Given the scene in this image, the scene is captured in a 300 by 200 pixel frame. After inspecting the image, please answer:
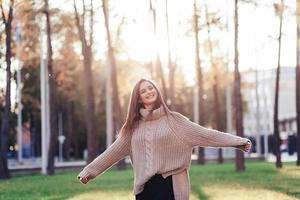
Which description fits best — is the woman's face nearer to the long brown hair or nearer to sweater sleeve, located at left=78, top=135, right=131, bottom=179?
the long brown hair

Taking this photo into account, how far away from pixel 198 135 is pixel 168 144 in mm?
268

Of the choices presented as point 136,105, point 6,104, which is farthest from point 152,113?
point 6,104

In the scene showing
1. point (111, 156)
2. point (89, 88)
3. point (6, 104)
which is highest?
point (89, 88)

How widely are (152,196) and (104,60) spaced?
1470 inches

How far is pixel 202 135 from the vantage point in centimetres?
614

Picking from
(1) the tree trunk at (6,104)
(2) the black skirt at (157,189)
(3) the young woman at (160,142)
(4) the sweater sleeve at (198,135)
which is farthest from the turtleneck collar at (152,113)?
(1) the tree trunk at (6,104)

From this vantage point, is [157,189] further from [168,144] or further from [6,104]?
[6,104]

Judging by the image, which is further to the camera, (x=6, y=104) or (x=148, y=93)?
(x=6, y=104)

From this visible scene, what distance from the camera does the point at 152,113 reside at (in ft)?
20.0

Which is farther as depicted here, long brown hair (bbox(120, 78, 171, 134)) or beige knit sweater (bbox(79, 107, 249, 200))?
long brown hair (bbox(120, 78, 171, 134))

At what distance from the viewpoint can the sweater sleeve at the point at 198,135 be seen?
6090 mm

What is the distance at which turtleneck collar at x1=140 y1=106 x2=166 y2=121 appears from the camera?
239 inches

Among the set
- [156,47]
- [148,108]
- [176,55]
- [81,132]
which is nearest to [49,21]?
[156,47]

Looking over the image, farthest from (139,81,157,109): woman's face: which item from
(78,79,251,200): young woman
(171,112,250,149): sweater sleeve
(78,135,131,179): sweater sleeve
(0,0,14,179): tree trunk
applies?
(0,0,14,179): tree trunk
